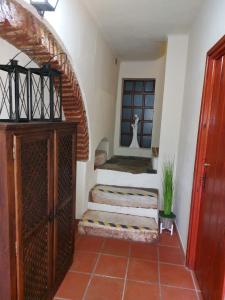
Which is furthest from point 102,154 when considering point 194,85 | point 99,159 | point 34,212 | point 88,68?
point 34,212

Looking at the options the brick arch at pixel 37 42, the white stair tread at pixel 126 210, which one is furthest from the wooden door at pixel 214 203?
the brick arch at pixel 37 42

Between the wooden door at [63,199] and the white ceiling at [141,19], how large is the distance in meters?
1.48

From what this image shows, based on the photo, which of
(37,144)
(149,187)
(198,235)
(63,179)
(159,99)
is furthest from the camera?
(159,99)

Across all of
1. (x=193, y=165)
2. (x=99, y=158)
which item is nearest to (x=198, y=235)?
(x=193, y=165)

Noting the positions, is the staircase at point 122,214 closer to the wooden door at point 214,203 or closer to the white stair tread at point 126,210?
the white stair tread at point 126,210

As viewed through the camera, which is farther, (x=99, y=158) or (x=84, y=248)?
(x=99, y=158)

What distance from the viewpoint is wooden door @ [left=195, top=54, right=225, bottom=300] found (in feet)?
5.11

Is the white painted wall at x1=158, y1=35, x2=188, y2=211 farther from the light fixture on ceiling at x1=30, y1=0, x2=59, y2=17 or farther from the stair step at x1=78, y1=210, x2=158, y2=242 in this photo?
the light fixture on ceiling at x1=30, y1=0, x2=59, y2=17

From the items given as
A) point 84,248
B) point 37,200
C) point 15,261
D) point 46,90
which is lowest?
point 84,248

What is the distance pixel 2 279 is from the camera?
1.24 m

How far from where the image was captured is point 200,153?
2113mm

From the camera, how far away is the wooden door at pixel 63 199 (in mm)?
1753

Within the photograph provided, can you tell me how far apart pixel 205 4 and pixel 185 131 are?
135 cm

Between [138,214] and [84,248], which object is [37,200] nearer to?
[84,248]
